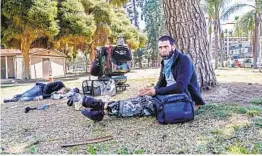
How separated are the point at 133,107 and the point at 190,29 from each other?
184cm

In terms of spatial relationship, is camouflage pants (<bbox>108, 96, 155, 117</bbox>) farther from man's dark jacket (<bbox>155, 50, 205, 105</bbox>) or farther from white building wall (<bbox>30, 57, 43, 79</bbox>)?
Result: white building wall (<bbox>30, 57, 43, 79</bbox>)

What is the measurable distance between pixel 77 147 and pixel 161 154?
0.67 meters

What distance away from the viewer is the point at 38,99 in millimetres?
5535

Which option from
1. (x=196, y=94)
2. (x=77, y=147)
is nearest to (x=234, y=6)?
(x=196, y=94)

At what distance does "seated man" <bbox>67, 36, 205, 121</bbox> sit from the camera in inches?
113

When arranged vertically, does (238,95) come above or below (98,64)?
below

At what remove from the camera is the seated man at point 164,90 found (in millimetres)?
2881

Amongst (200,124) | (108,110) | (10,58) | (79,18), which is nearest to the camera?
(200,124)

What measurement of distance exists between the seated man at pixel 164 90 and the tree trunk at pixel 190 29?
129 centimetres

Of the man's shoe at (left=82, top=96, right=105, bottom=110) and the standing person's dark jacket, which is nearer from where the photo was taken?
the man's shoe at (left=82, top=96, right=105, bottom=110)

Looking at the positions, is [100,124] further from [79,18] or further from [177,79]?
[79,18]

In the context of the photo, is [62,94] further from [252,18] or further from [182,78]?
[252,18]

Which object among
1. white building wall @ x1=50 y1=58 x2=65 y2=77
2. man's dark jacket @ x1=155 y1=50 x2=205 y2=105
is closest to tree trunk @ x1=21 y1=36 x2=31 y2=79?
white building wall @ x1=50 y1=58 x2=65 y2=77

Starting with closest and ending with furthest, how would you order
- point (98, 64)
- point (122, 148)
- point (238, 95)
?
point (122, 148), point (238, 95), point (98, 64)
